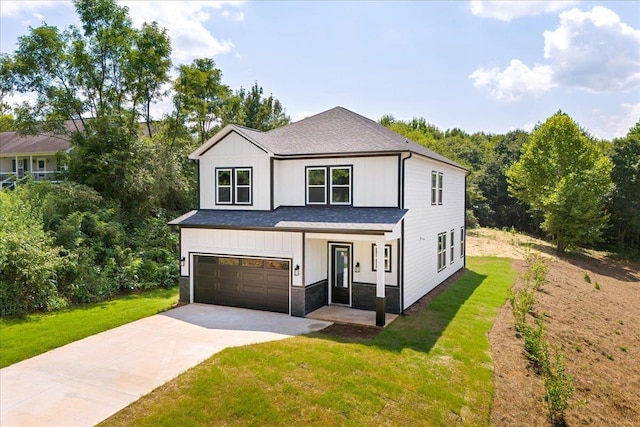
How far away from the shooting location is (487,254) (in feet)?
88.7

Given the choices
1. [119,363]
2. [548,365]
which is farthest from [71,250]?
[548,365]

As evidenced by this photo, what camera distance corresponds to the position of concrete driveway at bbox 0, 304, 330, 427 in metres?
7.64

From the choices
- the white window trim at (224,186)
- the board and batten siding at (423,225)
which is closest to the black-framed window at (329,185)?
the board and batten siding at (423,225)

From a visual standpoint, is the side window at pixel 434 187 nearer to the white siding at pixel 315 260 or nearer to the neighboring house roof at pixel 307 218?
the neighboring house roof at pixel 307 218

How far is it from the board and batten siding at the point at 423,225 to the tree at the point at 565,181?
13.1 metres

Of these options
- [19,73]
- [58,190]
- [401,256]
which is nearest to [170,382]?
[401,256]

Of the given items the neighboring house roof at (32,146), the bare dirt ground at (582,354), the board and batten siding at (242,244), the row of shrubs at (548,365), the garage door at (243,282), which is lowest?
the bare dirt ground at (582,354)

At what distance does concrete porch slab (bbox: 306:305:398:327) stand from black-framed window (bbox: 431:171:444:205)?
5.69 m

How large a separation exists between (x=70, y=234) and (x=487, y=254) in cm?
2289

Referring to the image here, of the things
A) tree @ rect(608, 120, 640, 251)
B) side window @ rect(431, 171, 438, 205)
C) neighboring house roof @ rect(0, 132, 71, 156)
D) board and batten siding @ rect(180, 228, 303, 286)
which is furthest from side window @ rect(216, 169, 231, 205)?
tree @ rect(608, 120, 640, 251)

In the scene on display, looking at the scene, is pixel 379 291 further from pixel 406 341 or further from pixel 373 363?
pixel 373 363

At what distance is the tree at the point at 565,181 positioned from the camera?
94.0ft

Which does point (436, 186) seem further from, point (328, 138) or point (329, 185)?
point (329, 185)

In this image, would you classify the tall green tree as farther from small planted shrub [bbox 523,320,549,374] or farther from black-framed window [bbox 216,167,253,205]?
small planted shrub [bbox 523,320,549,374]
